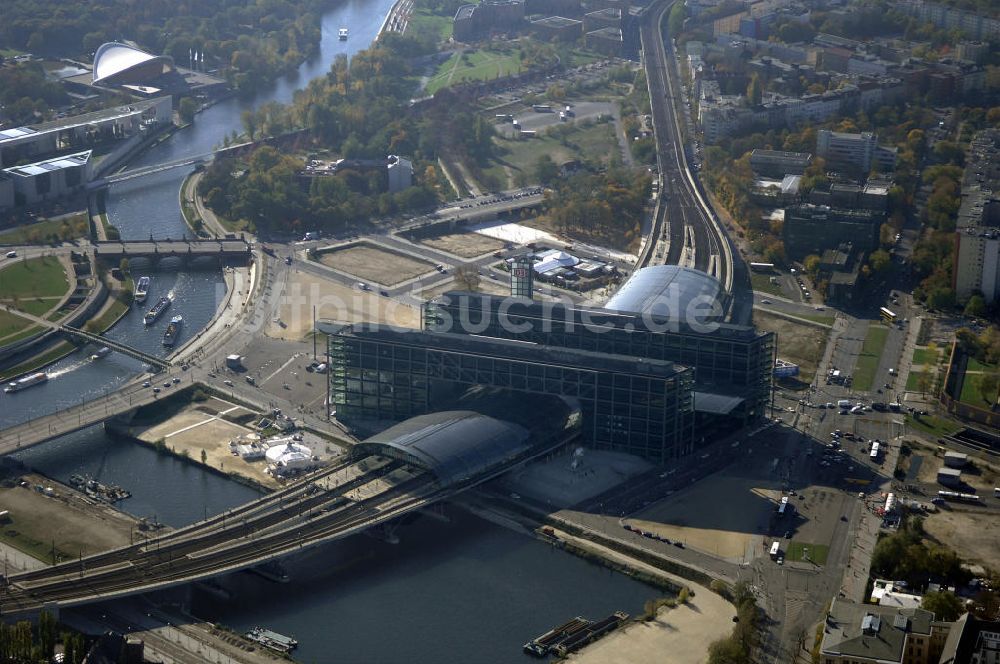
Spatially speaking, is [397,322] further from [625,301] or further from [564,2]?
[564,2]

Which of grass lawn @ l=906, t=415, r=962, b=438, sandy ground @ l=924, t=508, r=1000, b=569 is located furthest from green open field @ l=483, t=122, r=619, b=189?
sandy ground @ l=924, t=508, r=1000, b=569

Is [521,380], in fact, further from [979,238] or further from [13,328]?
[979,238]

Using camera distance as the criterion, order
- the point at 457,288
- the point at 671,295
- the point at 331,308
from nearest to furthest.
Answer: the point at 671,295 → the point at 331,308 → the point at 457,288

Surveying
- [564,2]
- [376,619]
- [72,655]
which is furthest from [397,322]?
[564,2]

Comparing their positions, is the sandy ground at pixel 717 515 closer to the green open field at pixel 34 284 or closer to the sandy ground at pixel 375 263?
the sandy ground at pixel 375 263

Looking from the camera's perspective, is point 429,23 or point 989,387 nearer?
point 989,387

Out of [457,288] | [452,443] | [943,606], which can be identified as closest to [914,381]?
[452,443]

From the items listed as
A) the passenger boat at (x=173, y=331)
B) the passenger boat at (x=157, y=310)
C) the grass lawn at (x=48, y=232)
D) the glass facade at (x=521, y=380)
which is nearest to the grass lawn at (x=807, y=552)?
the glass facade at (x=521, y=380)
